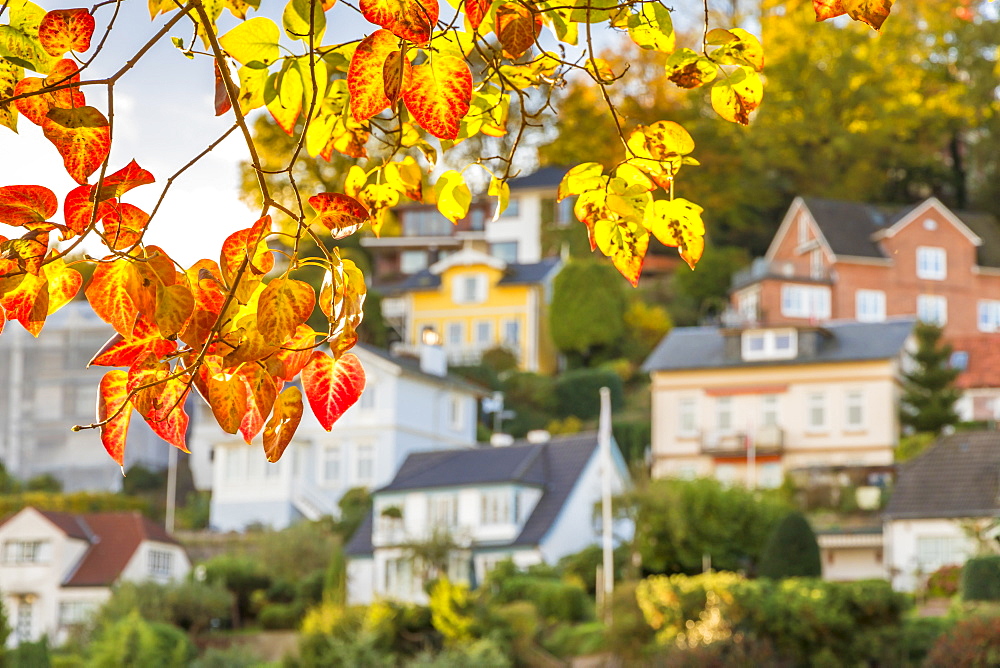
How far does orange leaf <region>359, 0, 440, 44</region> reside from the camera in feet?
6.21

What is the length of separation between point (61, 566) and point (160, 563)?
2.45m

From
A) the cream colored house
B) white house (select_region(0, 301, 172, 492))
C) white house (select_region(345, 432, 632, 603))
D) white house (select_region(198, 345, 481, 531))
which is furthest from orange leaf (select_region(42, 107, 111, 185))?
white house (select_region(0, 301, 172, 492))

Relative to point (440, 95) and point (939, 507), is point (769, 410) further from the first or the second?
point (440, 95)

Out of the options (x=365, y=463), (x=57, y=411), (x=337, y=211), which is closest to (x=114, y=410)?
(x=337, y=211)

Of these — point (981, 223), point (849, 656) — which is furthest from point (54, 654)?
point (981, 223)

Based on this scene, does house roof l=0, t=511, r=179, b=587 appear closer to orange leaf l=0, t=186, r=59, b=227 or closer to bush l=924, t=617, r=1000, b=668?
bush l=924, t=617, r=1000, b=668

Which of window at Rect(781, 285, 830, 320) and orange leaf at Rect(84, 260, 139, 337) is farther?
window at Rect(781, 285, 830, 320)

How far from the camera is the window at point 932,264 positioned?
Result: 50406 millimetres

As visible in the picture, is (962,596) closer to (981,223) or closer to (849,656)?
(849,656)

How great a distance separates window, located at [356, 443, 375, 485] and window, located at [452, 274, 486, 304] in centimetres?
1166

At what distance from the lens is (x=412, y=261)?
59938 mm

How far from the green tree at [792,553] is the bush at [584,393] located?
838 inches

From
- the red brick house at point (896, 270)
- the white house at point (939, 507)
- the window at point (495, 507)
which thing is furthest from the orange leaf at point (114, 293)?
the red brick house at point (896, 270)

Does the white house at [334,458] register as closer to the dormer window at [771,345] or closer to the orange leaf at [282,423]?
the dormer window at [771,345]
